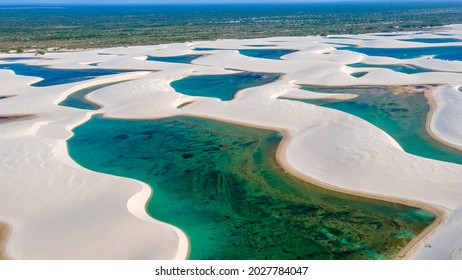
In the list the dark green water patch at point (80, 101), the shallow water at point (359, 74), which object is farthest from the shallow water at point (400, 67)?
the dark green water patch at point (80, 101)

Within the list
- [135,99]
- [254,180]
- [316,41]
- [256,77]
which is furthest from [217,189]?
[316,41]

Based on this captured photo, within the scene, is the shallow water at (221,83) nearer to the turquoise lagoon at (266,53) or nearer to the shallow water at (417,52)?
the turquoise lagoon at (266,53)

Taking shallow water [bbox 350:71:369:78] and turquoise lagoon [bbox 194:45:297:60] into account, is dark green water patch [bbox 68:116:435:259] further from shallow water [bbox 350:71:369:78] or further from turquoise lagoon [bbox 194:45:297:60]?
turquoise lagoon [bbox 194:45:297:60]

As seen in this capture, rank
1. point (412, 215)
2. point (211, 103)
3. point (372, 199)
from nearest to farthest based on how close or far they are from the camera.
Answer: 1. point (412, 215)
2. point (372, 199)
3. point (211, 103)

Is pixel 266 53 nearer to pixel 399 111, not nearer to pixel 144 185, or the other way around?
pixel 399 111

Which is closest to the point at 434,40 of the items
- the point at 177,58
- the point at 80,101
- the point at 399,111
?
the point at 177,58

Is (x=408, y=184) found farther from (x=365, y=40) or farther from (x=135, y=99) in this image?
(x=365, y=40)

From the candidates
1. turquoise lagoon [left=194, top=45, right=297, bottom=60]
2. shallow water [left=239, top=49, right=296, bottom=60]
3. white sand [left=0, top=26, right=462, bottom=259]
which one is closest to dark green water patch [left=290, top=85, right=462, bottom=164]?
white sand [left=0, top=26, right=462, bottom=259]

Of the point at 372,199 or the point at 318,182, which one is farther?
the point at 318,182
